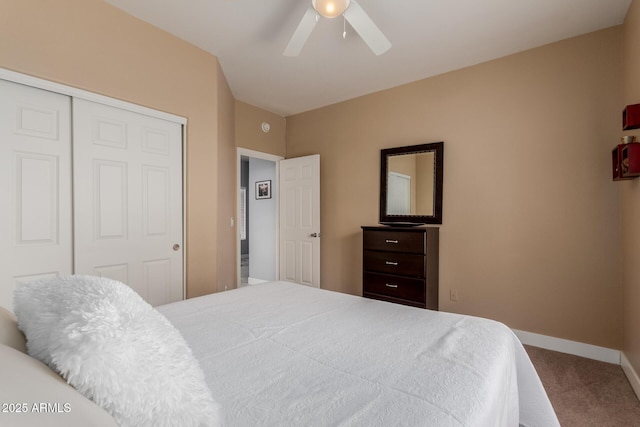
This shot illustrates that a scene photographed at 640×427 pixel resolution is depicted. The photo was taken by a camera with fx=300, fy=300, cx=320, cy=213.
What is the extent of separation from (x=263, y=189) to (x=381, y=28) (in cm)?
333

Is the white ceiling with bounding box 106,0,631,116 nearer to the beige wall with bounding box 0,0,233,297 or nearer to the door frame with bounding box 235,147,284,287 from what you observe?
the beige wall with bounding box 0,0,233,297

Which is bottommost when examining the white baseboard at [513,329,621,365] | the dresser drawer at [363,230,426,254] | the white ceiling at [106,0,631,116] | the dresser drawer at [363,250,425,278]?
the white baseboard at [513,329,621,365]

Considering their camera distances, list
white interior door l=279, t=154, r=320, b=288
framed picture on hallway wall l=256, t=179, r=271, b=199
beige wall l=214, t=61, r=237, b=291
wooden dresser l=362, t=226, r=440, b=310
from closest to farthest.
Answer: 1. wooden dresser l=362, t=226, r=440, b=310
2. beige wall l=214, t=61, r=237, b=291
3. white interior door l=279, t=154, r=320, b=288
4. framed picture on hallway wall l=256, t=179, r=271, b=199

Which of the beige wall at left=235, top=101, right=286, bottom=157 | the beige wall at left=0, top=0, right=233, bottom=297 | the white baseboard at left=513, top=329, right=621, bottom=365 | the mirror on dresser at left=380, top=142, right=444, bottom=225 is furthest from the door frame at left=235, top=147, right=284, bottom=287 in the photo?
the white baseboard at left=513, top=329, right=621, bottom=365

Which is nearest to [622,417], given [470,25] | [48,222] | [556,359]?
[556,359]

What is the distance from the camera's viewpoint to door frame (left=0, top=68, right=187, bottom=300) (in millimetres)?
1888

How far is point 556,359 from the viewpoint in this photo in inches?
98.5

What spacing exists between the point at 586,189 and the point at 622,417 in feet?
5.51

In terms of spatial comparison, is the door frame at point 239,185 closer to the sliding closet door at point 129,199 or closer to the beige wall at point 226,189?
the beige wall at point 226,189

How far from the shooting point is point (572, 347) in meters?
2.60

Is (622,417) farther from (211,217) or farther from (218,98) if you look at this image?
(218,98)

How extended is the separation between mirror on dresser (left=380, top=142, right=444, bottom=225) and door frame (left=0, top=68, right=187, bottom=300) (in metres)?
2.20

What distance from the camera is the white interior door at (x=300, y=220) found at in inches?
163

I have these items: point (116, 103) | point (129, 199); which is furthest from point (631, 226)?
point (116, 103)
